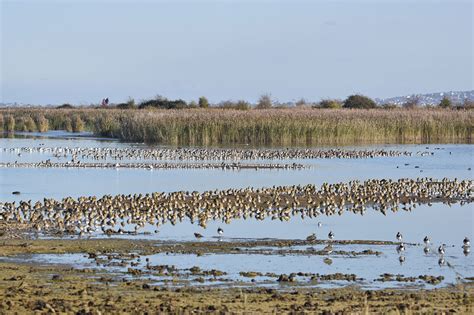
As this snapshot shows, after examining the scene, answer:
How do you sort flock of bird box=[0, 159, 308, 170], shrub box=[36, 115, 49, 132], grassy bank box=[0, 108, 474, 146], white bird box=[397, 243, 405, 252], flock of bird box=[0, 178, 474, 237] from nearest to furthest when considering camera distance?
white bird box=[397, 243, 405, 252] < flock of bird box=[0, 178, 474, 237] < flock of bird box=[0, 159, 308, 170] < grassy bank box=[0, 108, 474, 146] < shrub box=[36, 115, 49, 132]

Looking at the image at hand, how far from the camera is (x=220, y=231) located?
18531 mm

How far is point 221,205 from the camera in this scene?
21.9 m

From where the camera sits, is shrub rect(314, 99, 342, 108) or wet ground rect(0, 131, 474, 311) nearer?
wet ground rect(0, 131, 474, 311)

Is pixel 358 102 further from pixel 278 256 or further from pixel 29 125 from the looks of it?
Answer: pixel 278 256

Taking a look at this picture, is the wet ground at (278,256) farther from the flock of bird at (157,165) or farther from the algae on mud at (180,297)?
the flock of bird at (157,165)

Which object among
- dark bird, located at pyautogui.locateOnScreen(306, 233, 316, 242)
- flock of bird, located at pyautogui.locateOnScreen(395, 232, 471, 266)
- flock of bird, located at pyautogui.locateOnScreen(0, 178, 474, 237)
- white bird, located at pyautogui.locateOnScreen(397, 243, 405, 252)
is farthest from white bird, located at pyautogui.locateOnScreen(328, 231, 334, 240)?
flock of bird, located at pyautogui.locateOnScreen(0, 178, 474, 237)

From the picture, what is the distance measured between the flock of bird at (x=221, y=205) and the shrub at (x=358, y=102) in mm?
63094

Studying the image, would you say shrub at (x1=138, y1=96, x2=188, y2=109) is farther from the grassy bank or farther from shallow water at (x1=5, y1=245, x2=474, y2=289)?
shallow water at (x1=5, y1=245, x2=474, y2=289)

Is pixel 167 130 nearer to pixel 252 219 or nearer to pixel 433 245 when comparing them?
pixel 252 219

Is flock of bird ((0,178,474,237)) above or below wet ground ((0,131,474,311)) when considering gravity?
above

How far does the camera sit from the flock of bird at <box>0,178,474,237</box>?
19.8 metres

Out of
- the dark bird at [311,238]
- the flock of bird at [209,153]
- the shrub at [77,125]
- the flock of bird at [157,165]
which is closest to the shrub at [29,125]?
the shrub at [77,125]

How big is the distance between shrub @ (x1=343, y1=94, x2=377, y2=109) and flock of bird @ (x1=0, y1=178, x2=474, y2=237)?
63.1 m

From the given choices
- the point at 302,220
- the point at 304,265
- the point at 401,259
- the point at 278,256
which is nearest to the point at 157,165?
the point at 302,220
